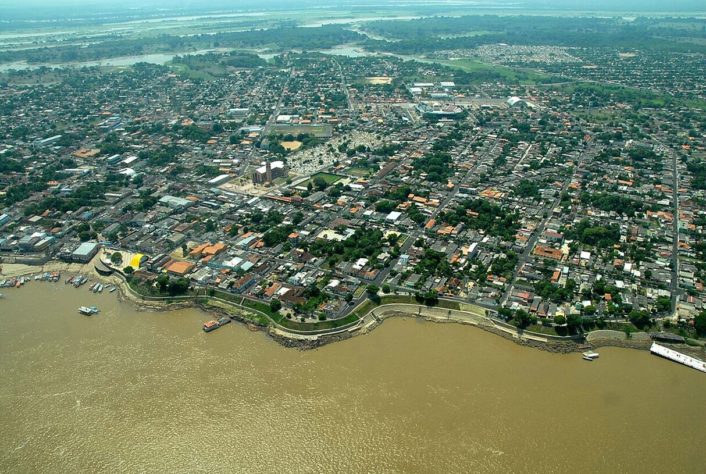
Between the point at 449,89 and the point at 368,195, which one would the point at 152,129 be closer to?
the point at 368,195

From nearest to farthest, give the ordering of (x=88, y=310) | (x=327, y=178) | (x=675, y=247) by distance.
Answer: (x=88, y=310)
(x=675, y=247)
(x=327, y=178)

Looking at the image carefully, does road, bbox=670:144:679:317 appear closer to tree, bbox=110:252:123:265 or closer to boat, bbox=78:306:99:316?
boat, bbox=78:306:99:316

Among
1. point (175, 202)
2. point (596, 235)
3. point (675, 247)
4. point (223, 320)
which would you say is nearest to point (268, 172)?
point (175, 202)

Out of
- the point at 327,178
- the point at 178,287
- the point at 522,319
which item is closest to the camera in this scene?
the point at 522,319

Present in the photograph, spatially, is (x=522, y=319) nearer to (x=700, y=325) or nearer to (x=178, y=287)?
(x=700, y=325)

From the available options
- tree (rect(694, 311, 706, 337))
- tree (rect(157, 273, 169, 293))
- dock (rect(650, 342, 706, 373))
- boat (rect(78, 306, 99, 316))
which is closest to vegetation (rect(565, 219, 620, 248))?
tree (rect(694, 311, 706, 337))

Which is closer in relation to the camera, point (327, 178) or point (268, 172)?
point (268, 172)

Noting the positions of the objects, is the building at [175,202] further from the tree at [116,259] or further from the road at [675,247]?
the road at [675,247]
